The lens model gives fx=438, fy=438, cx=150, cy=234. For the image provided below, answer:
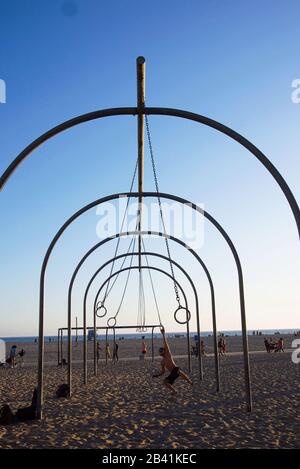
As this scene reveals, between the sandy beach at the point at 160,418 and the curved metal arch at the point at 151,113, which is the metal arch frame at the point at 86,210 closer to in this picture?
the sandy beach at the point at 160,418

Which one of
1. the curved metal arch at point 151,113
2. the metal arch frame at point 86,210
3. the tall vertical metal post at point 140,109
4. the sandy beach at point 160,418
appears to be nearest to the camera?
the tall vertical metal post at point 140,109

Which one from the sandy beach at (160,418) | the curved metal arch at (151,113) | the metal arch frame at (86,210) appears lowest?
the sandy beach at (160,418)

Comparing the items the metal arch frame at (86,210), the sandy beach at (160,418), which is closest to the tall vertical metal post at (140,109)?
the metal arch frame at (86,210)

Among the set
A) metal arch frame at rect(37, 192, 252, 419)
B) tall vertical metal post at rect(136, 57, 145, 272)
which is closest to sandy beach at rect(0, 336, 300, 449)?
metal arch frame at rect(37, 192, 252, 419)

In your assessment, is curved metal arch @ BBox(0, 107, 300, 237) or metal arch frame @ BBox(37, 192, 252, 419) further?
metal arch frame @ BBox(37, 192, 252, 419)

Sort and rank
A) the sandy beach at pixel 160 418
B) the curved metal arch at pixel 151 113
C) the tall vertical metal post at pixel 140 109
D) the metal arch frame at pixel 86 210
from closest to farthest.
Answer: the tall vertical metal post at pixel 140 109 < the curved metal arch at pixel 151 113 < the sandy beach at pixel 160 418 < the metal arch frame at pixel 86 210

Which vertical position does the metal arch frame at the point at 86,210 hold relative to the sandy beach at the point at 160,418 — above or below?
above

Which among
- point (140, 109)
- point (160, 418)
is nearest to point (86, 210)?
point (140, 109)

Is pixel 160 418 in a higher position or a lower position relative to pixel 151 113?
lower

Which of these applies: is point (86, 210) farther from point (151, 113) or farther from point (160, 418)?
point (160, 418)

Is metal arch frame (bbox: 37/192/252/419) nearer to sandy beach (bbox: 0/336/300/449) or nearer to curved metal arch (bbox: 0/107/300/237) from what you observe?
sandy beach (bbox: 0/336/300/449)
